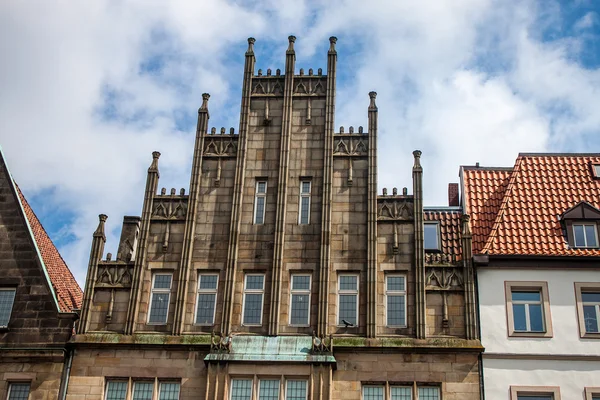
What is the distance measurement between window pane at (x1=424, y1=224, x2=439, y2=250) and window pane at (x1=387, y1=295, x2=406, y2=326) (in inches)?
140

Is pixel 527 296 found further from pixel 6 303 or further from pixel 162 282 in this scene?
pixel 6 303

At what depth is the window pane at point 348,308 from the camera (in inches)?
1219

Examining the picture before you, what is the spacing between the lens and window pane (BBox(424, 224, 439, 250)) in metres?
34.0

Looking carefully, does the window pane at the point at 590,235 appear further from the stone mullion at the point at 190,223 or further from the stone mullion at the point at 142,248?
the stone mullion at the point at 142,248

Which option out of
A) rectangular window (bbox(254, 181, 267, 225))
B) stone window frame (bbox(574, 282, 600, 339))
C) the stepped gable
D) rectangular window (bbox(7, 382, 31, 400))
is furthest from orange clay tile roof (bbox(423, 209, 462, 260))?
rectangular window (bbox(7, 382, 31, 400))

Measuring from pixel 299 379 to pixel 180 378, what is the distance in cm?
408

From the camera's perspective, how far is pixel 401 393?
1170 inches

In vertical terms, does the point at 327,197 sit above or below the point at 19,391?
above

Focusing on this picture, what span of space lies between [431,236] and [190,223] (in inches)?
367

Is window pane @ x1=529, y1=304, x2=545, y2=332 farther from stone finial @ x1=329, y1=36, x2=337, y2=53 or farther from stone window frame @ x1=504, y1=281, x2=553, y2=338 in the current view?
stone finial @ x1=329, y1=36, x2=337, y2=53

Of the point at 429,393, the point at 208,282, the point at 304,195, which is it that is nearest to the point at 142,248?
the point at 208,282

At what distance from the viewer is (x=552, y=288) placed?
31469 mm

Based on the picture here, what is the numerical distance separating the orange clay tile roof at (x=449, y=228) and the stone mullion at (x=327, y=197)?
4.41 meters

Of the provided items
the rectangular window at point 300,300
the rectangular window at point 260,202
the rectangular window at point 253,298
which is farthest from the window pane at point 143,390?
the rectangular window at point 260,202
